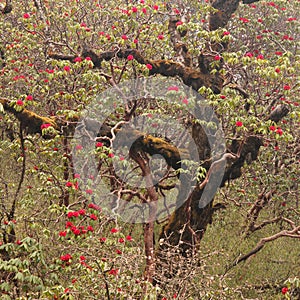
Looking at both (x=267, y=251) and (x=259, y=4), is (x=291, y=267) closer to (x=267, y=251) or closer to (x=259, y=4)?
(x=267, y=251)

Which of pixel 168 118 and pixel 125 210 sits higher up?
pixel 168 118

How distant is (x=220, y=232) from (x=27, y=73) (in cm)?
667

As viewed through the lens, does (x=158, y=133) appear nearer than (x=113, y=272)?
No

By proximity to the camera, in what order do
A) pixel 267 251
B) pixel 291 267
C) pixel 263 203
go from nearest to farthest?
pixel 291 267, pixel 267 251, pixel 263 203

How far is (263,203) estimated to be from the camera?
9984 millimetres

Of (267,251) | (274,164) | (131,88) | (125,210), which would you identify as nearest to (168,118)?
(131,88)

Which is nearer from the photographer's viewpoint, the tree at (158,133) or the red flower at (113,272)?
the red flower at (113,272)

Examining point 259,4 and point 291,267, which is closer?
point 291,267

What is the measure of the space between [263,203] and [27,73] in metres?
7.12

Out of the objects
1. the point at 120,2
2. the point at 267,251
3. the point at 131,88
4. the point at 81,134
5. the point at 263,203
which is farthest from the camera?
the point at 120,2

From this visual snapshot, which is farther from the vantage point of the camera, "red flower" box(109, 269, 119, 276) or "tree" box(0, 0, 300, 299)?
"tree" box(0, 0, 300, 299)

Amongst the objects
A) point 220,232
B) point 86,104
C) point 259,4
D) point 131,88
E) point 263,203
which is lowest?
point 220,232

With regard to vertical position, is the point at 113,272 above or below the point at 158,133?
below

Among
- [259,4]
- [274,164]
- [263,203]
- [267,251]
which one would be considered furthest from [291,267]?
[259,4]
